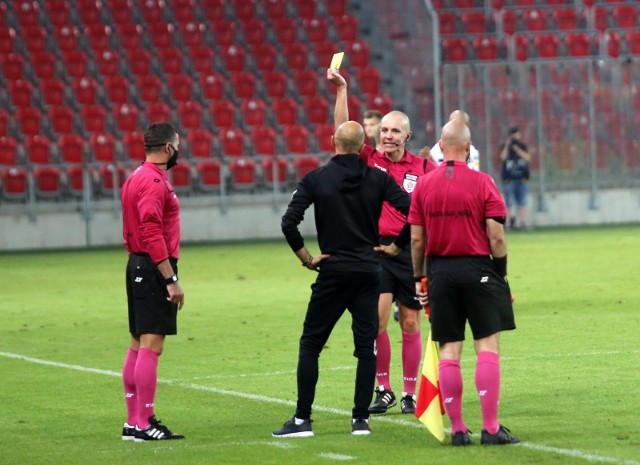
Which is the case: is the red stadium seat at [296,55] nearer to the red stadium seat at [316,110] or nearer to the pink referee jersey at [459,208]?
the red stadium seat at [316,110]

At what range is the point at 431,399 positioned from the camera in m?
8.99

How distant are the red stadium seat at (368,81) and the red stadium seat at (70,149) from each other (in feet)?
22.0

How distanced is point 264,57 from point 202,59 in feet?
4.65

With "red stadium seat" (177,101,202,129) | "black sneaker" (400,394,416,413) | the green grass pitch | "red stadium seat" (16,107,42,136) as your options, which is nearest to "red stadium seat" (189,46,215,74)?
"red stadium seat" (177,101,202,129)

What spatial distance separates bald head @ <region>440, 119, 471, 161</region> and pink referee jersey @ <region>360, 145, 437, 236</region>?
1878 millimetres

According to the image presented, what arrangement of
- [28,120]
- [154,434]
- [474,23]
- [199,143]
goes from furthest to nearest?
[474,23] → [28,120] → [199,143] → [154,434]

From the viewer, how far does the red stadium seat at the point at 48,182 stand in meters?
30.0

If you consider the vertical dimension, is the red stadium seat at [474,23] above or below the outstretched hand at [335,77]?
above

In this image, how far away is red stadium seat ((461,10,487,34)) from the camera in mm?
36406

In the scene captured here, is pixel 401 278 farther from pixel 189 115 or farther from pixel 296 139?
pixel 189 115

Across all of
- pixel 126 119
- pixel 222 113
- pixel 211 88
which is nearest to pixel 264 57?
pixel 211 88

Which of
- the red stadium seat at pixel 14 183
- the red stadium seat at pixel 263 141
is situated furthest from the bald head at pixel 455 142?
the red stadium seat at pixel 263 141

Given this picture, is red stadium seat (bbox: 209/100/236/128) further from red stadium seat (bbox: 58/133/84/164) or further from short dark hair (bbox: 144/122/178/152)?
short dark hair (bbox: 144/122/178/152)

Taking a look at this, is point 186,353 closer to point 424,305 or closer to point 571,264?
point 424,305
